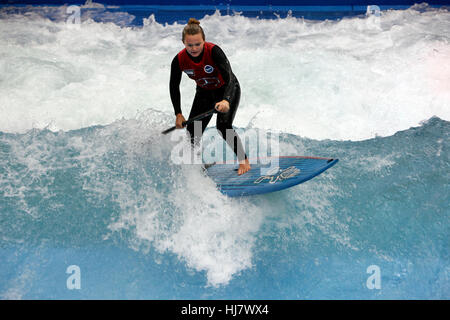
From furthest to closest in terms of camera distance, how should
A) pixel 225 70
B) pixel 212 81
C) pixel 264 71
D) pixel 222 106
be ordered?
pixel 264 71 → pixel 212 81 → pixel 225 70 → pixel 222 106

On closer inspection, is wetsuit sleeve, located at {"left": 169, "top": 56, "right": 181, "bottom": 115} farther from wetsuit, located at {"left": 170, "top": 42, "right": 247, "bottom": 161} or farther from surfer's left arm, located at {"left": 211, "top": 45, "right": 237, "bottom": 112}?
surfer's left arm, located at {"left": 211, "top": 45, "right": 237, "bottom": 112}

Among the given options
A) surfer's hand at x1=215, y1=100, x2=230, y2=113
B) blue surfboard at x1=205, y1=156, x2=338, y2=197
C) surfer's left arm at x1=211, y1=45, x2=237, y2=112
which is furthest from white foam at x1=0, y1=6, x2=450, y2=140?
surfer's hand at x1=215, y1=100, x2=230, y2=113

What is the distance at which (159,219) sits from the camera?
261cm

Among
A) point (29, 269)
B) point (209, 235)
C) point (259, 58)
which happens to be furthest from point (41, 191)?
point (259, 58)

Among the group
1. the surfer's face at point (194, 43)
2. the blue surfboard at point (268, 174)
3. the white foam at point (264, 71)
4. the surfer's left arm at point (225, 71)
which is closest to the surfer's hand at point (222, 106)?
the surfer's left arm at point (225, 71)

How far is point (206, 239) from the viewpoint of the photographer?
2.50 meters

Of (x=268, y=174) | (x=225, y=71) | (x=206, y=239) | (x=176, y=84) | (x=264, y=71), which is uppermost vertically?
(x=225, y=71)

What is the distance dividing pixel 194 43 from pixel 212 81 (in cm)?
35

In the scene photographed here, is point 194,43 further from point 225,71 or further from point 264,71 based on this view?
point 264,71

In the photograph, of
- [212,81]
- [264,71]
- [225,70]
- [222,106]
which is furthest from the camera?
[264,71]

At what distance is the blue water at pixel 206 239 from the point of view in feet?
7.50

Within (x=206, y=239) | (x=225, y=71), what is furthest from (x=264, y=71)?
(x=206, y=239)

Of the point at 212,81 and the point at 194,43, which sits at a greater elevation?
the point at 194,43
